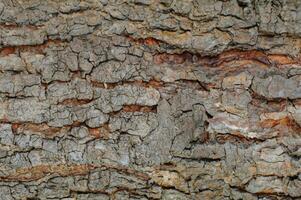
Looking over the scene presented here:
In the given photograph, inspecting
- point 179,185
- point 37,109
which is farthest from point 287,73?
point 37,109

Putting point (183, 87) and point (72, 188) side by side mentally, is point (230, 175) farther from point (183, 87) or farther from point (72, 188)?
point (72, 188)

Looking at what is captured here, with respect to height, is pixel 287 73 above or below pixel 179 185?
above

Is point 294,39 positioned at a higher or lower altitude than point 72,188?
higher

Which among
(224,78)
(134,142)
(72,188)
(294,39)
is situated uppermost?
(294,39)

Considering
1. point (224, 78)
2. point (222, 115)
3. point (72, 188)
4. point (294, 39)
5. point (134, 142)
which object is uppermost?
point (294, 39)

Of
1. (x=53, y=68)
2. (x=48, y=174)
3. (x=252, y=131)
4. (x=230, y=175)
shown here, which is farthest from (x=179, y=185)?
(x=53, y=68)

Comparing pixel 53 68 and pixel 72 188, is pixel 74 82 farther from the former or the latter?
pixel 72 188
